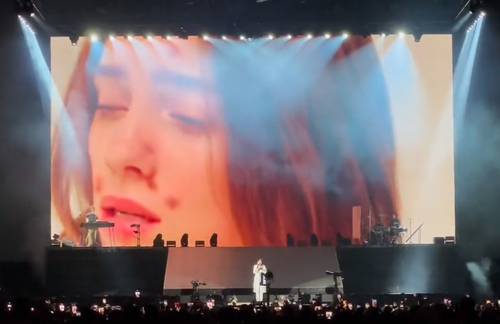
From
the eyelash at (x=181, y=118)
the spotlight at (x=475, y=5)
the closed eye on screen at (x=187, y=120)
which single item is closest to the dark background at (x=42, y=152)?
the spotlight at (x=475, y=5)

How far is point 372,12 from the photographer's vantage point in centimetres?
2053

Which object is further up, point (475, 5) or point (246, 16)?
point (246, 16)

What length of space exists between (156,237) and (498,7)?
9.17m

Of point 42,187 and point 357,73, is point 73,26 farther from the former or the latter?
point 357,73

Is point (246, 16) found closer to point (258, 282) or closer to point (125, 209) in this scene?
point (125, 209)

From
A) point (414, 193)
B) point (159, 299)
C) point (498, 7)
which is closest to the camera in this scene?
point (159, 299)

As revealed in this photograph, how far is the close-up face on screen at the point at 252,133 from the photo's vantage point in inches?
870

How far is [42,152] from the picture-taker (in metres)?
21.2

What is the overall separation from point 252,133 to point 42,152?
16.2 feet

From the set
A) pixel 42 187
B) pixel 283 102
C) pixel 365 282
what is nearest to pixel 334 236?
pixel 365 282

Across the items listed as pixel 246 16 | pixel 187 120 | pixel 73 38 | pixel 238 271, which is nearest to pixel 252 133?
pixel 187 120

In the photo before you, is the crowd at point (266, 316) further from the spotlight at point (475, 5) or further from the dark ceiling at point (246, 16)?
the dark ceiling at point (246, 16)

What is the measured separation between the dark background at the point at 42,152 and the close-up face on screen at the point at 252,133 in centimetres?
105

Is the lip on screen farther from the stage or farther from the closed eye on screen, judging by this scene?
the closed eye on screen
